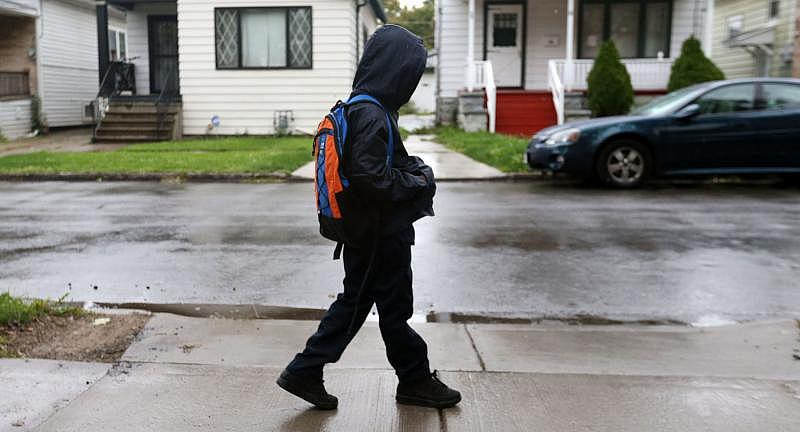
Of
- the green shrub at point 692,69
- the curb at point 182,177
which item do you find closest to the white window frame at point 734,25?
the green shrub at point 692,69

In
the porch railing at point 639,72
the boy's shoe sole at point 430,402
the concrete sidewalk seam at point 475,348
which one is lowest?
the concrete sidewalk seam at point 475,348

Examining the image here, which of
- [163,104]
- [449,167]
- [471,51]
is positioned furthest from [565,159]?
[163,104]

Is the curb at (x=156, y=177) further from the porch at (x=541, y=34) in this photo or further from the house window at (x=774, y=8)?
the house window at (x=774, y=8)

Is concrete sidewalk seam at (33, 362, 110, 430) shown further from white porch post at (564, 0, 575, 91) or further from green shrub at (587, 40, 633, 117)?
white porch post at (564, 0, 575, 91)

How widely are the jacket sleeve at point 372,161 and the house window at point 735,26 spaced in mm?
26053

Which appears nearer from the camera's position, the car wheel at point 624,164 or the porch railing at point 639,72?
the car wheel at point 624,164

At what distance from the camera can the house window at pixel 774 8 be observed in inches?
898

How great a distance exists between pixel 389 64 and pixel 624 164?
9153 millimetres

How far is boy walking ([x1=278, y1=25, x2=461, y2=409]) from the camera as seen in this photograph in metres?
3.24

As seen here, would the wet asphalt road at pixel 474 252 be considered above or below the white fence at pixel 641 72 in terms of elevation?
below

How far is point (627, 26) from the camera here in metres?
22.5

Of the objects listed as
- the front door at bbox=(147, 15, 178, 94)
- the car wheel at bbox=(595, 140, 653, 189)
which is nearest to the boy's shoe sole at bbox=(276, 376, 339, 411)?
the car wheel at bbox=(595, 140, 653, 189)

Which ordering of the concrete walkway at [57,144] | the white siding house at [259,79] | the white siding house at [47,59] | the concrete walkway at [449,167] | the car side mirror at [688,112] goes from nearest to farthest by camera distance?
the car side mirror at [688,112] < the concrete walkway at [449,167] < the concrete walkway at [57,144] < the white siding house at [259,79] < the white siding house at [47,59]

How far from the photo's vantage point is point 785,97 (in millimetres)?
11766
